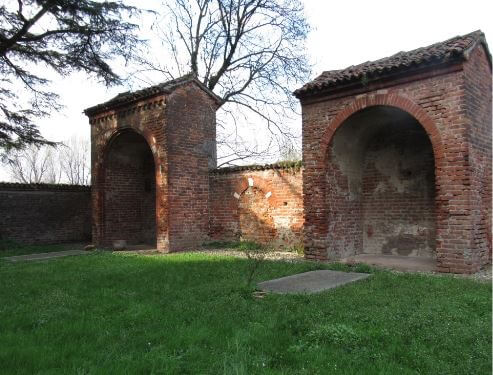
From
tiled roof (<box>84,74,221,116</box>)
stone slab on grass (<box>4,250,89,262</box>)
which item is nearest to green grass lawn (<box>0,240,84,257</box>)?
stone slab on grass (<box>4,250,89,262</box>)

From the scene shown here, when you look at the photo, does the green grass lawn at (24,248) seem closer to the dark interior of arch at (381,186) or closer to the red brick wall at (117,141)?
the red brick wall at (117,141)

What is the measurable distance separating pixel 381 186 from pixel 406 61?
11.5 feet

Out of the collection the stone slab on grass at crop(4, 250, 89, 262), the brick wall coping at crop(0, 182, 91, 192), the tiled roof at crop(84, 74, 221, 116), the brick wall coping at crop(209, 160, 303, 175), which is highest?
the tiled roof at crop(84, 74, 221, 116)

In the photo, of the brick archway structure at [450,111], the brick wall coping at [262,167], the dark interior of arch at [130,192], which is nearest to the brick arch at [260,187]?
the brick wall coping at [262,167]

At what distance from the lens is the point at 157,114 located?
12.7m

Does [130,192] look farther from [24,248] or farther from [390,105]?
[390,105]

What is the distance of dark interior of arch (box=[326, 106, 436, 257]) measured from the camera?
32.2ft

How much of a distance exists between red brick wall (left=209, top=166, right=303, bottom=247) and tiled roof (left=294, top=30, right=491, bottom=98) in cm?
294

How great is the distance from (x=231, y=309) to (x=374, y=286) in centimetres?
252

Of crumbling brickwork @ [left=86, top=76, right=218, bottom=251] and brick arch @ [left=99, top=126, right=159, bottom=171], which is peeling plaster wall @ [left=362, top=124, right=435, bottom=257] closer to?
crumbling brickwork @ [left=86, top=76, right=218, bottom=251]

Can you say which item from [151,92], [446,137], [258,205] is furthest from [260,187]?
[446,137]

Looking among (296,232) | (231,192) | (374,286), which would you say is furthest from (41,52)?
(374,286)

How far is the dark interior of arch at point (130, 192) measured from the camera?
14.9m

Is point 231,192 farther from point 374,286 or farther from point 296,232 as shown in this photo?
point 374,286
